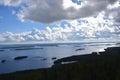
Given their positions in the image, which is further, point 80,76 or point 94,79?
point 80,76

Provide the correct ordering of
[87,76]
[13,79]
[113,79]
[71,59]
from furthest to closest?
[71,59] < [13,79] < [87,76] < [113,79]

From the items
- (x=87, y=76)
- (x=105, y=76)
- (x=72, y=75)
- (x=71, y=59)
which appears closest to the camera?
(x=105, y=76)


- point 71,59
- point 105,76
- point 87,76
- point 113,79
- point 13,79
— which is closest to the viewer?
point 113,79

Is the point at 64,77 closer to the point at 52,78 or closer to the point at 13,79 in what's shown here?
the point at 52,78

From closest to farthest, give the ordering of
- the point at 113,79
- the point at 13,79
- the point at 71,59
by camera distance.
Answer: the point at 113,79 → the point at 13,79 → the point at 71,59

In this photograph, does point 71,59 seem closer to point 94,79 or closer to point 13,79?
point 13,79

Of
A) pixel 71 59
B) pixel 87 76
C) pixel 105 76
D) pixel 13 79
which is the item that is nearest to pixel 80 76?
pixel 87 76

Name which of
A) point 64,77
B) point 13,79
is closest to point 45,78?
point 64,77

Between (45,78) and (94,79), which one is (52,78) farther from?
(94,79)

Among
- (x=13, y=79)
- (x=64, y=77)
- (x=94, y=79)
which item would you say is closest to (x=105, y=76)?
(x=94, y=79)

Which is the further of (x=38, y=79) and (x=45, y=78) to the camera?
(x=45, y=78)
